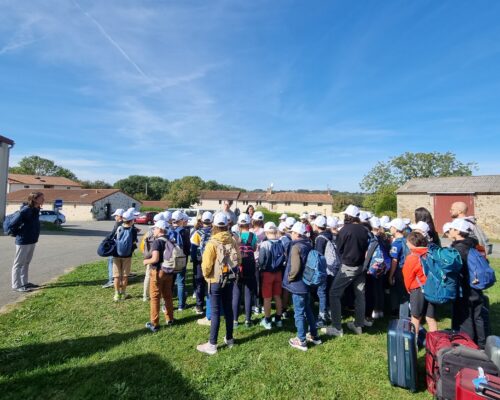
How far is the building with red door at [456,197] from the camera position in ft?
82.3

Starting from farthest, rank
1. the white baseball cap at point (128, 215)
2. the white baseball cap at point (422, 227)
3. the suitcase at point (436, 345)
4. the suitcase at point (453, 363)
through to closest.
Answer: the white baseball cap at point (128, 215) < the white baseball cap at point (422, 227) < the suitcase at point (436, 345) < the suitcase at point (453, 363)

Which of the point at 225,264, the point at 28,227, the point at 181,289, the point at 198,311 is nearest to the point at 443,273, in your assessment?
the point at 225,264

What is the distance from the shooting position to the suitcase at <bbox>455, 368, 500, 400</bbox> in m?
2.41

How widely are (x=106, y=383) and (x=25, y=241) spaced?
17.1 feet

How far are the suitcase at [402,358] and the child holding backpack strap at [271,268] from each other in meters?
1.99

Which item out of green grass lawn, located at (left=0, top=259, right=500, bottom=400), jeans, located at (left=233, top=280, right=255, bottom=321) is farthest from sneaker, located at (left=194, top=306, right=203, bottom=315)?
jeans, located at (left=233, top=280, right=255, bottom=321)

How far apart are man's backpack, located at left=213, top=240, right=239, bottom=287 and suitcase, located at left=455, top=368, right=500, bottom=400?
2701 mm

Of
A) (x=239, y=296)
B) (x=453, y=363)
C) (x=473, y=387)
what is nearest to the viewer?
(x=473, y=387)

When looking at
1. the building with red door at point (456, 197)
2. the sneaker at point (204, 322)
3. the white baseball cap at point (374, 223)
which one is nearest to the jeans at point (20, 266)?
the sneaker at point (204, 322)

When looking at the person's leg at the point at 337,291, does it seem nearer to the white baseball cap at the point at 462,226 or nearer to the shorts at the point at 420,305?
the shorts at the point at 420,305

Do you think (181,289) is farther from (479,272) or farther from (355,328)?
(479,272)

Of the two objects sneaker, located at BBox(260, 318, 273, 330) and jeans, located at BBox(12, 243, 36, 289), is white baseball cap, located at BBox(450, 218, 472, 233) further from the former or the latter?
jeans, located at BBox(12, 243, 36, 289)

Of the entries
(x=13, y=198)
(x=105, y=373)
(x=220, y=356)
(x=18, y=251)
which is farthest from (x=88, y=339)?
(x=13, y=198)

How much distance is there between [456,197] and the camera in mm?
27000
